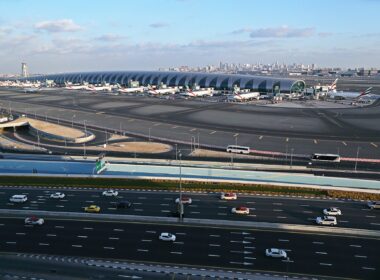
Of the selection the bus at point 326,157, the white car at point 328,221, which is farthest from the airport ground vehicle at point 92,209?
the bus at point 326,157

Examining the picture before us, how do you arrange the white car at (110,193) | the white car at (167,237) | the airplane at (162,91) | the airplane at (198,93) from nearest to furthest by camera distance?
the white car at (167,237)
the white car at (110,193)
the airplane at (198,93)
the airplane at (162,91)

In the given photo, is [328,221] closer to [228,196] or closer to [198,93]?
[228,196]

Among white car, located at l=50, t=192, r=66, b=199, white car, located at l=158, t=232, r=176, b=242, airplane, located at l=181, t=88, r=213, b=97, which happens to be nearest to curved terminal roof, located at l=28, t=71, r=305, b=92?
airplane, located at l=181, t=88, r=213, b=97

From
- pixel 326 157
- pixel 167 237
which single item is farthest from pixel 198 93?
pixel 167 237

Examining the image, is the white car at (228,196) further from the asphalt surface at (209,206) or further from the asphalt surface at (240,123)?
the asphalt surface at (240,123)

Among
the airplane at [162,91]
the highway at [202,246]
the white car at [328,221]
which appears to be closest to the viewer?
the highway at [202,246]

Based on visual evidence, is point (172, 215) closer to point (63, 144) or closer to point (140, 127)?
point (63, 144)

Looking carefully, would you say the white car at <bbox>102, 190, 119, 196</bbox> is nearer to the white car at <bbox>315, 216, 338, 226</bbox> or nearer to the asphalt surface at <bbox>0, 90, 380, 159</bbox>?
the white car at <bbox>315, 216, 338, 226</bbox>
